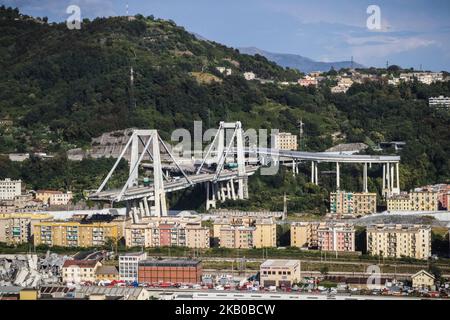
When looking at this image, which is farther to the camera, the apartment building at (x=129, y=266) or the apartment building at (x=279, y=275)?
the apartment building at (x=129, y=266)

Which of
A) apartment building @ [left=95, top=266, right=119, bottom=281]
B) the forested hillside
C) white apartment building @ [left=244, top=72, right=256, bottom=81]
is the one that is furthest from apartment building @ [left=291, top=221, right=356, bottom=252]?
white apartment building @ [left=244, top=72, right=256, bottom=81]

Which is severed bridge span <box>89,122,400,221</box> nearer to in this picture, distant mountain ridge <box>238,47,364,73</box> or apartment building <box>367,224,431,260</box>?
apartment building <box>367,224,431,260</box>

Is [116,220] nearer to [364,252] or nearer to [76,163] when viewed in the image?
[364,252]

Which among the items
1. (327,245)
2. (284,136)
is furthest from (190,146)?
(327,245)

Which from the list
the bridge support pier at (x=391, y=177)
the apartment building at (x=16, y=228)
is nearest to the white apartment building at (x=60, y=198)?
the apartment building at (x=16, y=228)

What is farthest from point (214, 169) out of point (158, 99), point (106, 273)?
point (106, 273)

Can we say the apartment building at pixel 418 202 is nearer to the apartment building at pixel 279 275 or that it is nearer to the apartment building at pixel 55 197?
the apartment building at pixel 55 197
